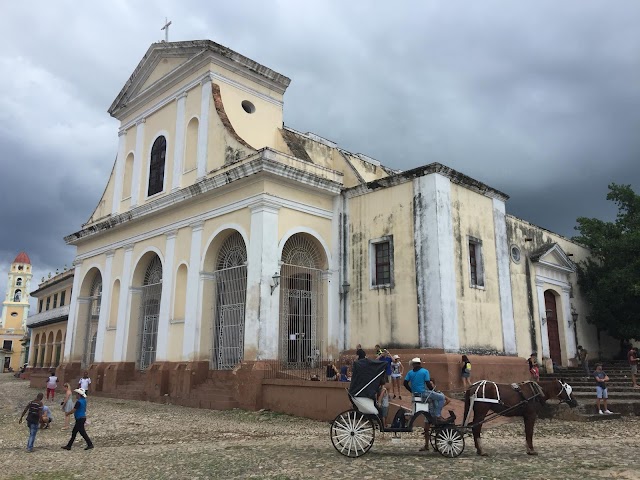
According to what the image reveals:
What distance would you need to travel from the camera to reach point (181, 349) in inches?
617

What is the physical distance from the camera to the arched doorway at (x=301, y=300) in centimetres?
1452

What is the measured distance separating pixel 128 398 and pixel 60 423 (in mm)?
4707

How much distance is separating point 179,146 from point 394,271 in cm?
837

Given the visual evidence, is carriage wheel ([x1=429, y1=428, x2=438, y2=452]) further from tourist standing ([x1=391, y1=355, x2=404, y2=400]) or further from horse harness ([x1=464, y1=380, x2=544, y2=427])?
tourist standing ([x1=391, y1=355, x2=404, y2=400])

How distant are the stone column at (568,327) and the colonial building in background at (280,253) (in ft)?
0.23

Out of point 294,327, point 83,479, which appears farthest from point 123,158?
→ point 83,479

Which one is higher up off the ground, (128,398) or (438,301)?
(438,301)

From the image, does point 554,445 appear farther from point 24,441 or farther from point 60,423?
point 60,423

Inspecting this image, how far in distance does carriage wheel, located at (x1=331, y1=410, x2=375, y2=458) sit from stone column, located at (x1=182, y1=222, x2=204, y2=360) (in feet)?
27.5

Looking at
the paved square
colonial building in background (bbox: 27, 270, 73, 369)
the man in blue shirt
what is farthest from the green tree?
colonial building in background (bbox: 27, 270, 73, 369)

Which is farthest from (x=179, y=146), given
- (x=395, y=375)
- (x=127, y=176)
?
(x=395, y=375)

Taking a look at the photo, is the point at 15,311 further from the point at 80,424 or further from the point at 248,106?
the point at 80,424

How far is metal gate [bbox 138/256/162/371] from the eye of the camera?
18.3 meters

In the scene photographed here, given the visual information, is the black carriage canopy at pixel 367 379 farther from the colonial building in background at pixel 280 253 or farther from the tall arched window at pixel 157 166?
the tall arched window at pixel 157 166
